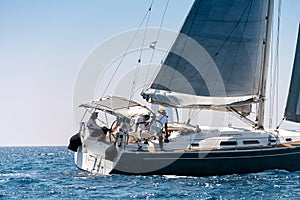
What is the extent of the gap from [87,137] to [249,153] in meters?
5.84

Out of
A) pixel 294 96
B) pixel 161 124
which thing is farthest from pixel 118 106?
pixel 294 96

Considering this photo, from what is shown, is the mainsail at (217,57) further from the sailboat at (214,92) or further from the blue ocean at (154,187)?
the blue ocean at (154,187)

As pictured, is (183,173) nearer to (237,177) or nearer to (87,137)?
(237,177)

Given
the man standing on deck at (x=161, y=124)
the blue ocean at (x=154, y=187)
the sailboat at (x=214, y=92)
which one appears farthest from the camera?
the sailboat at (x=214, y=92)

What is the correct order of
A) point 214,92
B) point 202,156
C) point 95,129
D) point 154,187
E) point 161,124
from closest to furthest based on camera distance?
point 154,187 → point 202,156 → point 161,124 → point 95,129 → point 214,92

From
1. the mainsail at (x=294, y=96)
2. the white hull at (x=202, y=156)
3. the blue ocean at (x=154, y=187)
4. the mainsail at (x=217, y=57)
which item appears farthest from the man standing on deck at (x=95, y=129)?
the mainsail at (x=294, y=96)

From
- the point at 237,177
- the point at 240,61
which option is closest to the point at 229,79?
the point at 240,61

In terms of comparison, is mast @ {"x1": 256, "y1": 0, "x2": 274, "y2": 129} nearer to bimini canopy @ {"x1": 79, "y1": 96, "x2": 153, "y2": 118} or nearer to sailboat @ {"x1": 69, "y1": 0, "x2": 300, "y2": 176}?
sailboat @ {"x1": 69, "y1": 0, "x2": 300, "y2": 176}

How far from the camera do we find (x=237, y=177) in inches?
722

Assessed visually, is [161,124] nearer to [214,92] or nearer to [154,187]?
[214,92]

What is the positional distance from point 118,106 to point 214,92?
358 centimetres

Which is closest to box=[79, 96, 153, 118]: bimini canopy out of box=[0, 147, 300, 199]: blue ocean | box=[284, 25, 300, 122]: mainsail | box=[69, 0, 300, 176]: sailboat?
box=[69, 0, 300, 176]: sailboat

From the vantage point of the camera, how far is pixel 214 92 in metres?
20.7

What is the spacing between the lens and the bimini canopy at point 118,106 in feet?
65.2
